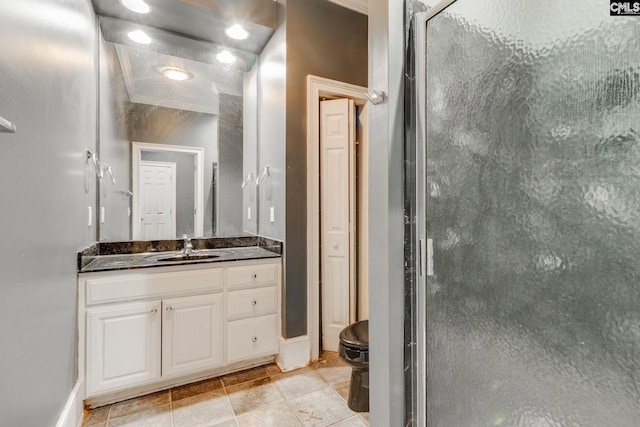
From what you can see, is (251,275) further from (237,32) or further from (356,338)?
(237,32)

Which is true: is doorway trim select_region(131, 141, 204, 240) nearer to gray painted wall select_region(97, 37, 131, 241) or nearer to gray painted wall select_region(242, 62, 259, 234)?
gray painted wall select_region(97, 37, 131, 241)

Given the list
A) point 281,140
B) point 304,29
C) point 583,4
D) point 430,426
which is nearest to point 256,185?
point 281,140

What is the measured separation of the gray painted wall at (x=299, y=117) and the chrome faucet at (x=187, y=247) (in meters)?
0.76

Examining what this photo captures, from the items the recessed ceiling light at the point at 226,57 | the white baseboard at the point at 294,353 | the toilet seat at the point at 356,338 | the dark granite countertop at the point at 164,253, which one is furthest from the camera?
the recessed ceiling light at the point at 226,57

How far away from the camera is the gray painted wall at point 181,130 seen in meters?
2.39

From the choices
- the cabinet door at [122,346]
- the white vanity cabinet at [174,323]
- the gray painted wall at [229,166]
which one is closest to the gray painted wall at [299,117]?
the white vanity cabinet at [174,323]

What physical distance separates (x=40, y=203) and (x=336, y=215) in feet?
5.94

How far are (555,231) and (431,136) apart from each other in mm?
494

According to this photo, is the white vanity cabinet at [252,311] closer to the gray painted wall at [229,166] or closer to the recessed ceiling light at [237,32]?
the gray painted wall at [229,166]

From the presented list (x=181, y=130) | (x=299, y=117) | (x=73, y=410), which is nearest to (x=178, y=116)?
(x=181, y=130)

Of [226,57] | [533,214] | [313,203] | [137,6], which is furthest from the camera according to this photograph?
[226,57]

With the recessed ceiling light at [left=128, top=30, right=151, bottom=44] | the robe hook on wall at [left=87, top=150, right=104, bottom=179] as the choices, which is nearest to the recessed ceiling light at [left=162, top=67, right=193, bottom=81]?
the recessed ceiling light at [left=128, top=30, right=151, bottom=44]

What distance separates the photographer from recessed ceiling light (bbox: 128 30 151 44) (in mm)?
2326

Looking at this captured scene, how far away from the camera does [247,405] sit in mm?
1819
